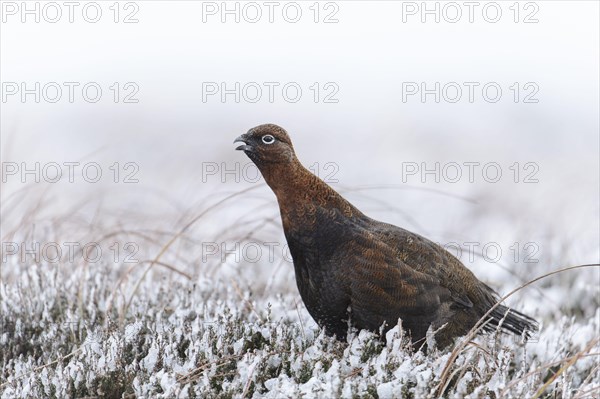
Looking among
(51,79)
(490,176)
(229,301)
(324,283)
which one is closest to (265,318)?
(229,301)

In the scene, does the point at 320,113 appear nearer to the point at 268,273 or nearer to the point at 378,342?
the point at 268,273

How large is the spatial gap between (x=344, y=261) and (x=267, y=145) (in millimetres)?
698

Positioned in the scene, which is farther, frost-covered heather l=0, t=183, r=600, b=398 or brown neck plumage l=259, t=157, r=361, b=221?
brown neck plumage l=259, t=157, r=361, b=221

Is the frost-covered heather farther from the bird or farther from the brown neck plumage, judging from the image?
the brown neck plumage

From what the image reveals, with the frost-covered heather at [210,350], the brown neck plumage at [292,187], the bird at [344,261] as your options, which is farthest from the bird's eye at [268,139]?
the frost-covered heather at [210,350]

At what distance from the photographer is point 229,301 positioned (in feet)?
16.8

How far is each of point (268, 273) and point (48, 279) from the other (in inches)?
107

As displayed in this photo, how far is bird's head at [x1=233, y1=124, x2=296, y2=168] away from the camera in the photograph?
4039 mm

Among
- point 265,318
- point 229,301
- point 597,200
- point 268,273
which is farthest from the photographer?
point 597,200

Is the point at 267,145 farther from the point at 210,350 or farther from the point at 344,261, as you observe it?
the point at 210,350

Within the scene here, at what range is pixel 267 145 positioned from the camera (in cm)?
404

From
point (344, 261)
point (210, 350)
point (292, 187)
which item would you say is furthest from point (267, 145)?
point (210, 350)

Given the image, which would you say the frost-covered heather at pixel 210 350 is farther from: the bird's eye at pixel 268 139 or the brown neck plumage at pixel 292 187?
the bird's eye at pixel 268 139

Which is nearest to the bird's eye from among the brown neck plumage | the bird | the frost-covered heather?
the bird
